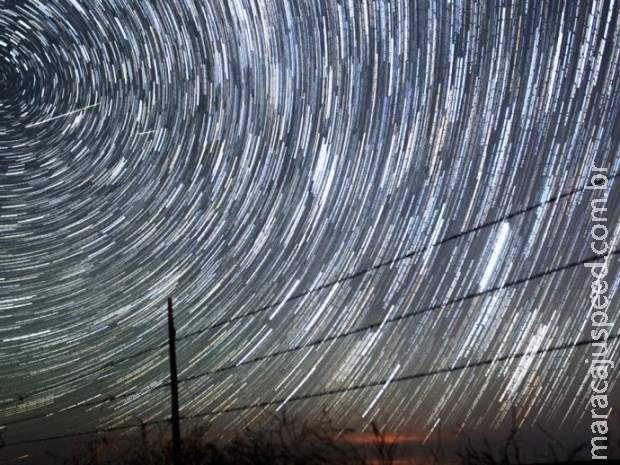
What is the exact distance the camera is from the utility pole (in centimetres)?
1360

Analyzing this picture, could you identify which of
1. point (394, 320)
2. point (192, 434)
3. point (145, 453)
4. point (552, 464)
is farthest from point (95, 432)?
point (552, 464)

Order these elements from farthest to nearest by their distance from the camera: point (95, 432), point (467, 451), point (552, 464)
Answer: point (95, 432) → point (467, 451) → point (552, 464)

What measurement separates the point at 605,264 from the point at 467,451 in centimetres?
315

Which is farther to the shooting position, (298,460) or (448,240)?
(298,460)

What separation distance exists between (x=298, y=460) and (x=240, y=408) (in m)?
Result: 2.09

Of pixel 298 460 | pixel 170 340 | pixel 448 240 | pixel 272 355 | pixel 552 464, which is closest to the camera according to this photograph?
pixel 552 464

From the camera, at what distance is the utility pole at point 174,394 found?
44.6ft

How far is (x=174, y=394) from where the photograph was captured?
14172mm

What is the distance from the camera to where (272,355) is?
13.4 meters

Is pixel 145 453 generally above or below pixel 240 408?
below

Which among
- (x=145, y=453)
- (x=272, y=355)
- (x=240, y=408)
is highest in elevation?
(x=272, y=355)

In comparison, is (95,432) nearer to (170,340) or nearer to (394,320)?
(170,340)

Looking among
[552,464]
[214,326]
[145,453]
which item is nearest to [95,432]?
[145,453]

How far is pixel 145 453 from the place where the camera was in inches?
623
